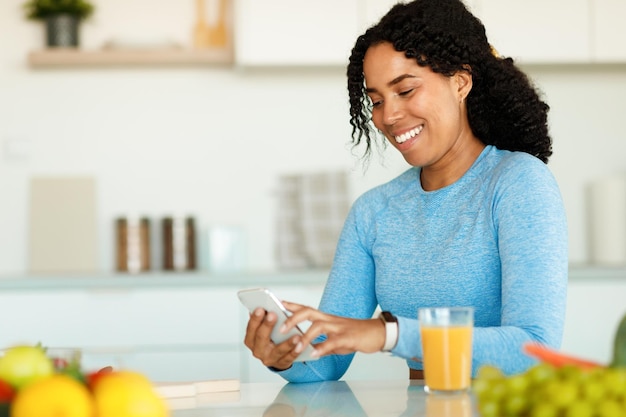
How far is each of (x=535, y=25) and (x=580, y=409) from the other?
122 inches

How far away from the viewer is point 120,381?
83cm

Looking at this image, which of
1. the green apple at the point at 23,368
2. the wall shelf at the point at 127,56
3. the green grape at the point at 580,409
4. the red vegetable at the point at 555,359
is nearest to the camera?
the green grape at the point at 580,409

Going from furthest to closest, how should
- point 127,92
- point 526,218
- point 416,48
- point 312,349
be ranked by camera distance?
point 127,92 → point 416,48 → point 526,218 → point 312,349

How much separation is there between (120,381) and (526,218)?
100cm

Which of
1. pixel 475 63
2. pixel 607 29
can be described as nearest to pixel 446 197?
pixel 475 63

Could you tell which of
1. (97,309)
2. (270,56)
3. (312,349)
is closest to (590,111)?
(270,56)

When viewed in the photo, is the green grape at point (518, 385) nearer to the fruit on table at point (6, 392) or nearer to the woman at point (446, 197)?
the fruit on table at point (6, 392)

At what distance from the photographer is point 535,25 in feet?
11.7

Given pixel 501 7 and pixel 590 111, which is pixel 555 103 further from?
pixel 501 7

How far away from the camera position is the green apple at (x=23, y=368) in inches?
34.9

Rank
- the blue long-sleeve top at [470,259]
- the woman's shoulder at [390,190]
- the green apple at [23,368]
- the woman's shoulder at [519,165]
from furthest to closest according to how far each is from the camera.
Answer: the woman's shoulder at [390,190] < the woman's shoulder at [519,165] < the blue long-sleeve top at [470,259] < the green apple at [23,368]

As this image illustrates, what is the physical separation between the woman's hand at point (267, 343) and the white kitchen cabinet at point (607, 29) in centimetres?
241

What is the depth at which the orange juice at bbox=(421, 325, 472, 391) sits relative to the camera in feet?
4.00

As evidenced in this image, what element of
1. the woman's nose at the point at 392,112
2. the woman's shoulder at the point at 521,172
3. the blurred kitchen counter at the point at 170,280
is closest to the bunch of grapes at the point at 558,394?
the woman's shoulder at the point at 521,172
